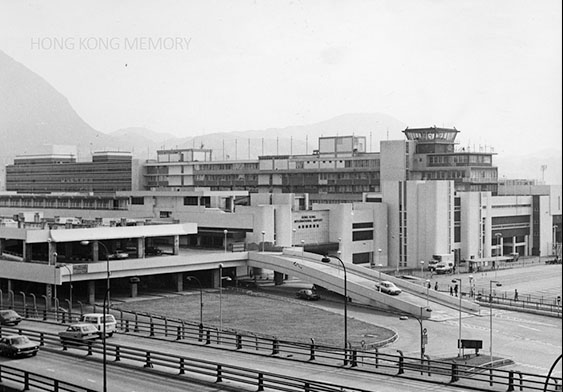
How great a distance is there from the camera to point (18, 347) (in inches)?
1479

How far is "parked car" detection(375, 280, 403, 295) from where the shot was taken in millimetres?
68875

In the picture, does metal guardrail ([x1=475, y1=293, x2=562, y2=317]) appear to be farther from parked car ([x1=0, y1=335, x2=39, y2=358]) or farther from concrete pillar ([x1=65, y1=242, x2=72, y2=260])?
parked car ([x1=0, y1=335, x2=39, y2=358])

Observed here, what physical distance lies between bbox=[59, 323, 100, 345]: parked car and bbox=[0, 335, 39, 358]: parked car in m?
1.74

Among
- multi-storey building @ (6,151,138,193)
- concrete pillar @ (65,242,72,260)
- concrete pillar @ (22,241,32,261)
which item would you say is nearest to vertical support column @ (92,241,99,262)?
concrete pillar @ (65,242,72,260)

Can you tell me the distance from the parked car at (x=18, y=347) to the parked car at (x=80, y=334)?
68.5 inches

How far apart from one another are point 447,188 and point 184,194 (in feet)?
113

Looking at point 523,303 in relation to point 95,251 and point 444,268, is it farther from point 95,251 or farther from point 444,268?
point 95,251

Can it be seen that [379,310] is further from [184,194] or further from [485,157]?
[485,157]

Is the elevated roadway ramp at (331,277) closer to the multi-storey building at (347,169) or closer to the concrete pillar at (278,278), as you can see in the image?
the concrete pillar at (278,278)

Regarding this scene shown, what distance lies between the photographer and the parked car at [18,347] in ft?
123

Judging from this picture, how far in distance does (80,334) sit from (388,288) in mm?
34770

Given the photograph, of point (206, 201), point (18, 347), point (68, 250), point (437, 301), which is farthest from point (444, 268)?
point (18, 347)

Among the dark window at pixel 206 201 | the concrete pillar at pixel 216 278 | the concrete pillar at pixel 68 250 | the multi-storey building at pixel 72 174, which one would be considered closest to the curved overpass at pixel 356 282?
the concrete pillar at pixel 216 278

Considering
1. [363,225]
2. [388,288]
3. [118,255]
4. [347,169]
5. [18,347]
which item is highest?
[347,169]
